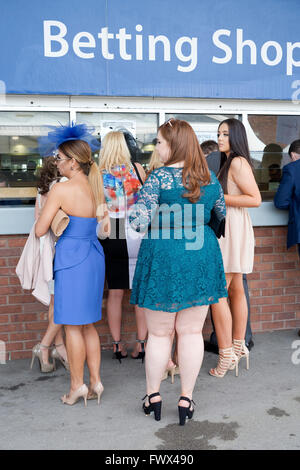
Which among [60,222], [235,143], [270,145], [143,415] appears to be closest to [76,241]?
[60,222]

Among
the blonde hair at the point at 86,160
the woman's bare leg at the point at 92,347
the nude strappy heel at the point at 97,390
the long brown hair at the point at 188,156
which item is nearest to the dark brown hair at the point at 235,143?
the long brown hair at the point at 188,156

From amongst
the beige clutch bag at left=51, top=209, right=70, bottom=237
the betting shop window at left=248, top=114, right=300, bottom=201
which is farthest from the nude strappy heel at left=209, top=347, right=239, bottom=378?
the betting shop window at left=248, top=114, right=300, bottom=201

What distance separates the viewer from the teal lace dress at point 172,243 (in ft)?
9.41

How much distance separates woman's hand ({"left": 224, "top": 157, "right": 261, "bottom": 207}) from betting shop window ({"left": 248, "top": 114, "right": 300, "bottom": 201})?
134 centimetres

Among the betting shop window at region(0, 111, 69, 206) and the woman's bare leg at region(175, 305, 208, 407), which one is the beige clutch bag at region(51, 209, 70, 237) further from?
the betting shop window at region(0, 111, 69, 206)

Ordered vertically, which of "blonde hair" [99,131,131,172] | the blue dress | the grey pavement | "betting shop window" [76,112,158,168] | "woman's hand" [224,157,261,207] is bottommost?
the grey pavement

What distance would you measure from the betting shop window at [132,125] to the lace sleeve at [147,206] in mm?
1921

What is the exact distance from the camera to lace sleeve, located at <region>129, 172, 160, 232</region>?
2855 millimetres

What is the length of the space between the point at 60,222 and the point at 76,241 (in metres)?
0.19

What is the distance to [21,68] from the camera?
434 centimetres

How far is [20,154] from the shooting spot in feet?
14.7

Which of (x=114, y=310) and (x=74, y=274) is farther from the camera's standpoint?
(x=114, y=310)

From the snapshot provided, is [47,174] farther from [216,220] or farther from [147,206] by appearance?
[216,220]

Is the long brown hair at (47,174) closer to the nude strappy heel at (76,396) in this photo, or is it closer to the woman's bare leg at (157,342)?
the woman's bare leg at (157,342)
